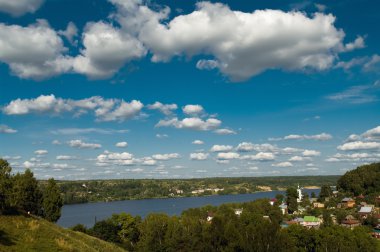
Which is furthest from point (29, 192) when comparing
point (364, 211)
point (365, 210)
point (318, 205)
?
point (318, 205)

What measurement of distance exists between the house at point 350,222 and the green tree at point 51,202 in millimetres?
81094

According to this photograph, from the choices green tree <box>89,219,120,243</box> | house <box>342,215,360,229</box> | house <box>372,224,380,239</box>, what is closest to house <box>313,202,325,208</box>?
house <box>342,215,360,229</box>

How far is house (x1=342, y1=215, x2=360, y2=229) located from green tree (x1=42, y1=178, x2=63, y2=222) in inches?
3193

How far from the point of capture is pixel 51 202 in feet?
219

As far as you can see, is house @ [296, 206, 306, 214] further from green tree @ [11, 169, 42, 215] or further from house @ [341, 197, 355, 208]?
green tree @ [11, 169, 42, 215]

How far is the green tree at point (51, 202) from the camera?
6644cm

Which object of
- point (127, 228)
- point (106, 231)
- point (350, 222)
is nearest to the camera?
point (106, 231)

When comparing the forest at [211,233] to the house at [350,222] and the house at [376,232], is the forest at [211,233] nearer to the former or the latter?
the house at [376,232]

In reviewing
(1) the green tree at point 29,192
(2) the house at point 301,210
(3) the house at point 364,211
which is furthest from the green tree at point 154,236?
(2) the house at point 301,210

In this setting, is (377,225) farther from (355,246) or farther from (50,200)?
(50,200)

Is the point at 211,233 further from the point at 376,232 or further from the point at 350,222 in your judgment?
the point at 350,222

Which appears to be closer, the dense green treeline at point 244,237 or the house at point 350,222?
the dense green treeline at point 244,237

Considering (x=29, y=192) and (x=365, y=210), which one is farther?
(x=365, y=210)

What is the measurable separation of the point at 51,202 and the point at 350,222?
279 feet
